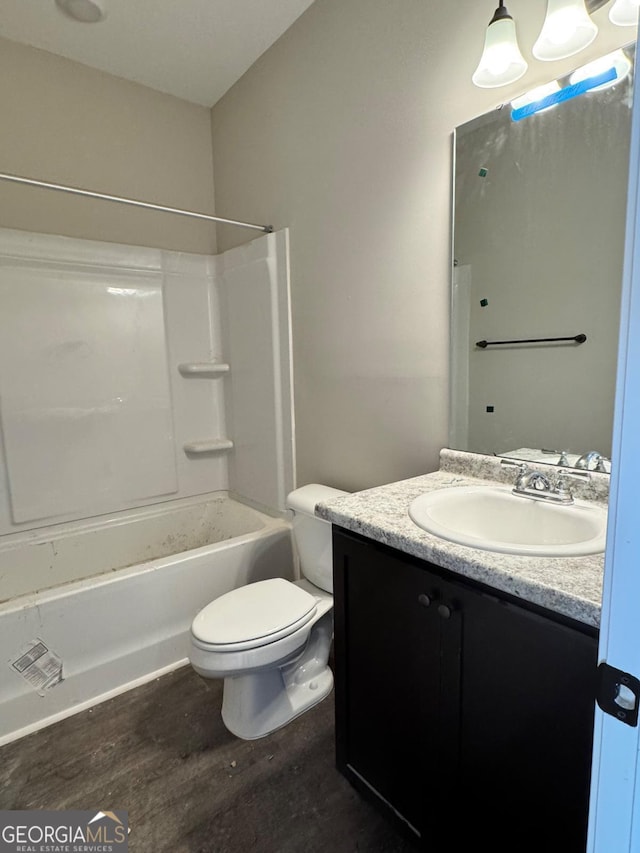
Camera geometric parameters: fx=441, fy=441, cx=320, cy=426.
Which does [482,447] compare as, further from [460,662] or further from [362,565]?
[460,662]

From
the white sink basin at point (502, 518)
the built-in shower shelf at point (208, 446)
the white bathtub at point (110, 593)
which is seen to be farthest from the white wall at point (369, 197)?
the built-in shower shelf at point (208, 446)

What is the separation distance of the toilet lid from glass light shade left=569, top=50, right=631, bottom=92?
170 centimetres

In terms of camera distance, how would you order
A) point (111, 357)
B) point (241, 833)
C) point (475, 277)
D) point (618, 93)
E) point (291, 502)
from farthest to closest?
point (111, 357) < point (291, 502) < point (475, 277) < point (241, 833) < point (618, 93)

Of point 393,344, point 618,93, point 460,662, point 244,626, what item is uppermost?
point 618,93

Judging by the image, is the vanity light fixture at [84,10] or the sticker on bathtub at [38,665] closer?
the sticker on bathtub at [38,665]

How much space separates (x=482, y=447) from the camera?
1.42 metres

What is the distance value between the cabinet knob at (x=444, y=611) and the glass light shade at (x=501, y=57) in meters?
1.36

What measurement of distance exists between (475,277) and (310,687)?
5.36 feet

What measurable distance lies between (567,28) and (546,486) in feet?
3.66

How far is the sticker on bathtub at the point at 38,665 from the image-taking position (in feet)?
5.28

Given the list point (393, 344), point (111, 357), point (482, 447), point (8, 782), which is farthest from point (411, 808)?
point (111, 357)

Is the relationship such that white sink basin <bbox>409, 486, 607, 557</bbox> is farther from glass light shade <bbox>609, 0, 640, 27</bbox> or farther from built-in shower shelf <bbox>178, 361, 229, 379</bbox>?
built-in shower shelf <bbox>178, 361, 229, 379</bbox>

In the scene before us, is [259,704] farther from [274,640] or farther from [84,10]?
[84,10]

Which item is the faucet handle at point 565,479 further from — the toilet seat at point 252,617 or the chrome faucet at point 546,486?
the toilet seat at point 252,617
